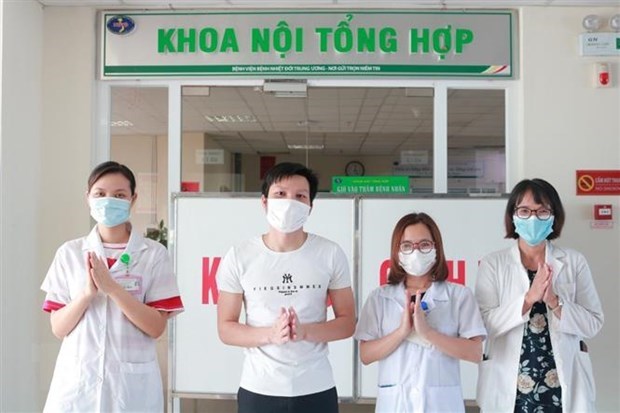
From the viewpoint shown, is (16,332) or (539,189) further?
(16,332)

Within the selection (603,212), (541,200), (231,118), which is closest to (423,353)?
(541,200)

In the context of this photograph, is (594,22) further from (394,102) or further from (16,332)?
(16,332)

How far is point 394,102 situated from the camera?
4141 millimetres

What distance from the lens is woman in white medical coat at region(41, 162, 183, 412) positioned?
6.39 ft

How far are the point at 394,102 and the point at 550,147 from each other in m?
1.14

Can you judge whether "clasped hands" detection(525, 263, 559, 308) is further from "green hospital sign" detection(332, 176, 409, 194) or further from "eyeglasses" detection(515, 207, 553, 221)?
"green hospital sign" detection(332, 176, 409, 194)

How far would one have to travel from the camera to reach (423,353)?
78.0 inches

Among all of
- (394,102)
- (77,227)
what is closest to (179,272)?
(77,227)

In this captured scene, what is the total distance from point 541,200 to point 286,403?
4.16ft

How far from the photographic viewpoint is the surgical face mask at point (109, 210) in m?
2.04

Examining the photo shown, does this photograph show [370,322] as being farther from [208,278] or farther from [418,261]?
[208,278]

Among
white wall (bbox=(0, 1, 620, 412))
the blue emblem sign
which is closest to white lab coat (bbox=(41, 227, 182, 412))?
white wall (bbox=(0, 1, 620, 412))

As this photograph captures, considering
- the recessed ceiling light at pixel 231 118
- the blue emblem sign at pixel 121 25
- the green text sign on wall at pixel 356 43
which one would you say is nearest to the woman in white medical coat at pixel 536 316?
the green text sign on wall at pixel 356 43

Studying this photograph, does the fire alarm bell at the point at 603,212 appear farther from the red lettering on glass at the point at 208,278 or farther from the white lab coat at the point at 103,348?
the white lab coat at the point at 103,348
